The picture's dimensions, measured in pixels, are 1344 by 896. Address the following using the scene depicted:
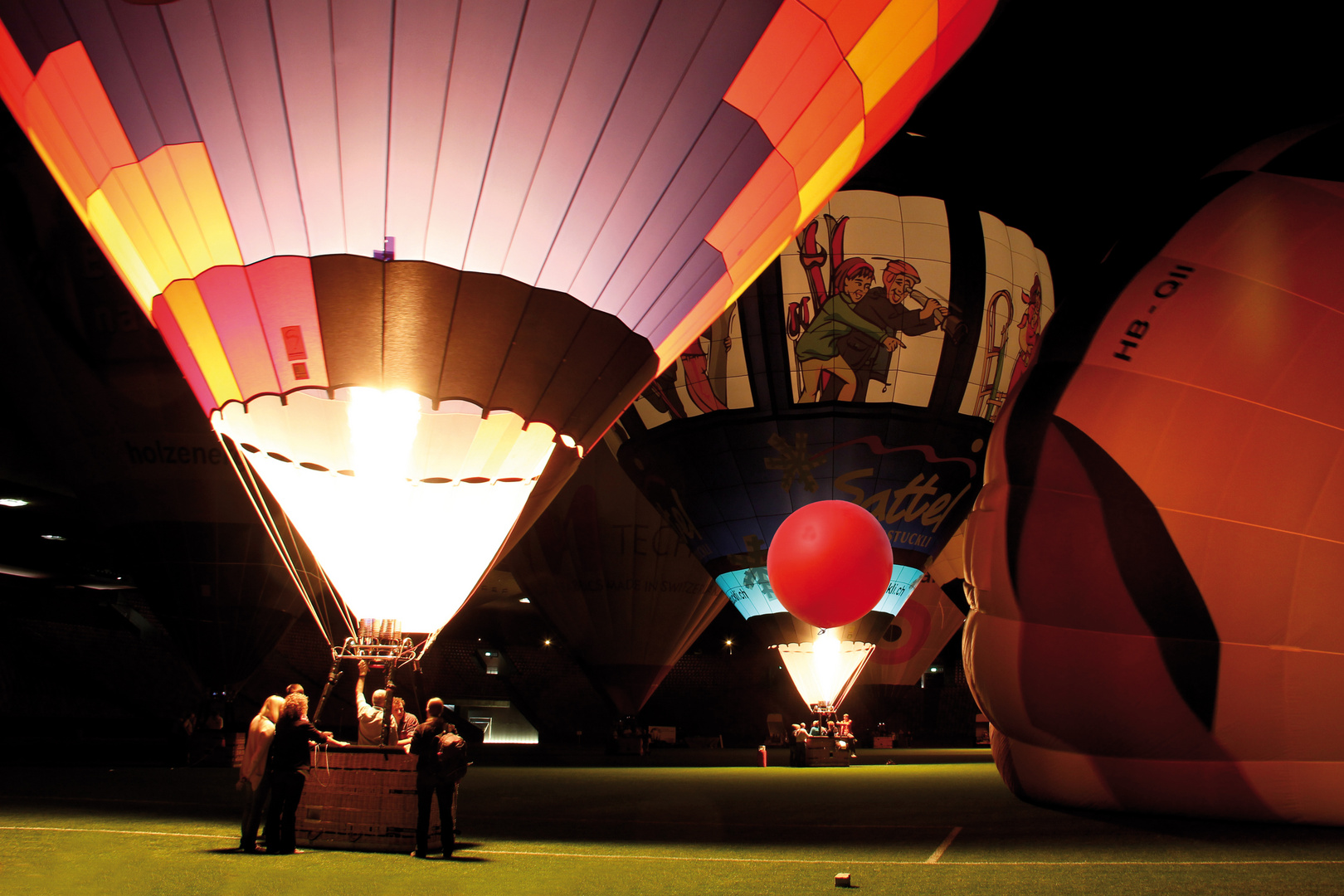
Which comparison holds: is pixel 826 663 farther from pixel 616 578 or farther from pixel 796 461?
pixel 616 578

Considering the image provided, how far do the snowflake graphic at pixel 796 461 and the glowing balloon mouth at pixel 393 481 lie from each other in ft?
22.8

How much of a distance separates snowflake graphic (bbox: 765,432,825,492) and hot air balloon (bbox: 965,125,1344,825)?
6.12 metres

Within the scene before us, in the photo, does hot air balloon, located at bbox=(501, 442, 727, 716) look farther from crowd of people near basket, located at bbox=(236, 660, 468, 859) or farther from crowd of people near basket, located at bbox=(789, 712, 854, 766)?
crowd of people near basket, located at bbox=(236, 660, 468, 859)

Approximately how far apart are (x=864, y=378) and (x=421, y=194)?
7953 millimetres

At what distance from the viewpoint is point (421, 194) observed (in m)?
4.44

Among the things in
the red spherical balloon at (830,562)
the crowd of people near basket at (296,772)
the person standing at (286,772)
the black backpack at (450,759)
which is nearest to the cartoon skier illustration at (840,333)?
the red spherical balloon at (830,562)

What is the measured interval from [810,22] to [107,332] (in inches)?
443

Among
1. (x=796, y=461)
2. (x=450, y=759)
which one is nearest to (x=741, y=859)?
(x=450, y=759)

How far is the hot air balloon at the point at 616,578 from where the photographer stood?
54.3ft

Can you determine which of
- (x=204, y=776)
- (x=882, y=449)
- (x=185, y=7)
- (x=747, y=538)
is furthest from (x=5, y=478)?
(x=185, y=7)

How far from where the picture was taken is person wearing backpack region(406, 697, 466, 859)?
455 centimetres

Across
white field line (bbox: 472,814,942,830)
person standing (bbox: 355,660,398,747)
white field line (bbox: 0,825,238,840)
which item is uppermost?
person standing (bbox: 355,660,398,747)

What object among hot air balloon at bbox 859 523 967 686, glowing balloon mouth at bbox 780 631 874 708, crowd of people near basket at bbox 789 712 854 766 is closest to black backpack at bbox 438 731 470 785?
glowing balloon mouth at bbox 780 631 874 708

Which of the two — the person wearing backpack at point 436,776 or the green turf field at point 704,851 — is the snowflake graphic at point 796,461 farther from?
the person wearing backpack at point 436,776
